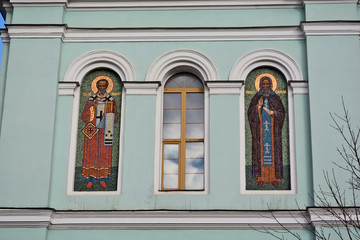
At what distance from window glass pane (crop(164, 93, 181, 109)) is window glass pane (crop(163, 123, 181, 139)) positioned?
44 centimetres

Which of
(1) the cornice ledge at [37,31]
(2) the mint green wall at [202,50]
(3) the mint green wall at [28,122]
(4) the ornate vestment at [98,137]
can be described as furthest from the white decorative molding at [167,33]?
(4) the ornate vestment at [98,137]

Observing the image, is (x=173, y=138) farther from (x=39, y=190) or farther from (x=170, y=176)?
(x=39, y=190)

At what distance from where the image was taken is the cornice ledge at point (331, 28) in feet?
54.7

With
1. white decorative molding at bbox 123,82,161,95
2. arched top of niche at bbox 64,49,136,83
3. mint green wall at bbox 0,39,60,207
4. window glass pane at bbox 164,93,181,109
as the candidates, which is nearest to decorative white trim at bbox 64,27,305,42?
arched top of niche at bbox 64,49,136,83

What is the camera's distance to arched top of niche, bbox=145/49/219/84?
55.2ft

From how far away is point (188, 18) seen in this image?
17.3 meters

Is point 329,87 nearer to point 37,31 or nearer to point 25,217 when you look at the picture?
point 37,31

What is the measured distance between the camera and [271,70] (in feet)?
55.9

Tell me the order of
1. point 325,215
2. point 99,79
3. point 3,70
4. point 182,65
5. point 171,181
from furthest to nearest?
1. point 99,79
2. point 3,70
3. point 182,65
4. point 171,181
5. point 325,215

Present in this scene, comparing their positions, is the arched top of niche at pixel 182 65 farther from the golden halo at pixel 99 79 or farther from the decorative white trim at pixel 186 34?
the golden halo at pixel 99 79

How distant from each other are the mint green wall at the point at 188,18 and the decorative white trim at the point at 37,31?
1.42 feet

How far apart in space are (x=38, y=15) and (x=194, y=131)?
444 cm

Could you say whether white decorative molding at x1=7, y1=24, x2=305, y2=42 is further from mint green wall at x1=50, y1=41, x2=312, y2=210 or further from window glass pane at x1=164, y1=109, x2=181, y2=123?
window glass pane at x1=164, y1=109, x2=181, y2=123

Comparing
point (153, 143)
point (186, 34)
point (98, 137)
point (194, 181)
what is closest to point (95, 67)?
point (98, 137)
